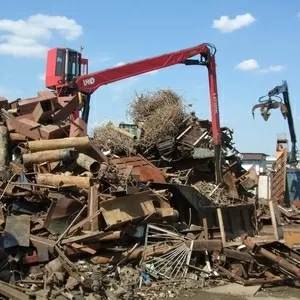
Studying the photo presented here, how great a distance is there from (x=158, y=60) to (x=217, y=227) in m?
5.01

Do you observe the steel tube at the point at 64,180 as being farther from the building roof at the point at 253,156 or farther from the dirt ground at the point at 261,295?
the building roof at the point at 253,156

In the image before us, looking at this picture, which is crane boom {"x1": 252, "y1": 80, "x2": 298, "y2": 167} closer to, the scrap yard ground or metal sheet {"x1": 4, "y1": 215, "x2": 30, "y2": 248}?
the scrap yard ground

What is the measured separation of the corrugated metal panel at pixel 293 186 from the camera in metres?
17.0

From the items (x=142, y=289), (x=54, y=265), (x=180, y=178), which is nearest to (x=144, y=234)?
(x=142, y=289)

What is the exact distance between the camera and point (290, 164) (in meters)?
18.5

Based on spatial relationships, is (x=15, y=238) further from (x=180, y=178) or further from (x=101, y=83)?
(x=101, y=83)

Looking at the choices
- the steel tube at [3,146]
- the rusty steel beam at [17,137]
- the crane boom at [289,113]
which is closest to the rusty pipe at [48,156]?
the steel tube at [3,146]

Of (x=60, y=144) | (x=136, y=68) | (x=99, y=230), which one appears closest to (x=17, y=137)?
(x=60, y=144)

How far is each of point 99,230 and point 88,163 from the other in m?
1.49

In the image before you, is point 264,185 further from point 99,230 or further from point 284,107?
point 99,230

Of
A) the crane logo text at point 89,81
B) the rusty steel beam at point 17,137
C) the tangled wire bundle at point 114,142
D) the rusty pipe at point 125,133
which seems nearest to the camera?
the rusty steel beam at point 17,137

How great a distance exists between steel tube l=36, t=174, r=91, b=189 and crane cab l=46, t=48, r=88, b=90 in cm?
890

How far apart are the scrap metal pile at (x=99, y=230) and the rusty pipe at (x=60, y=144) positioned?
0.02m

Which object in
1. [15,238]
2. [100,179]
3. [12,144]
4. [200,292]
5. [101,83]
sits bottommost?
[200,292]
